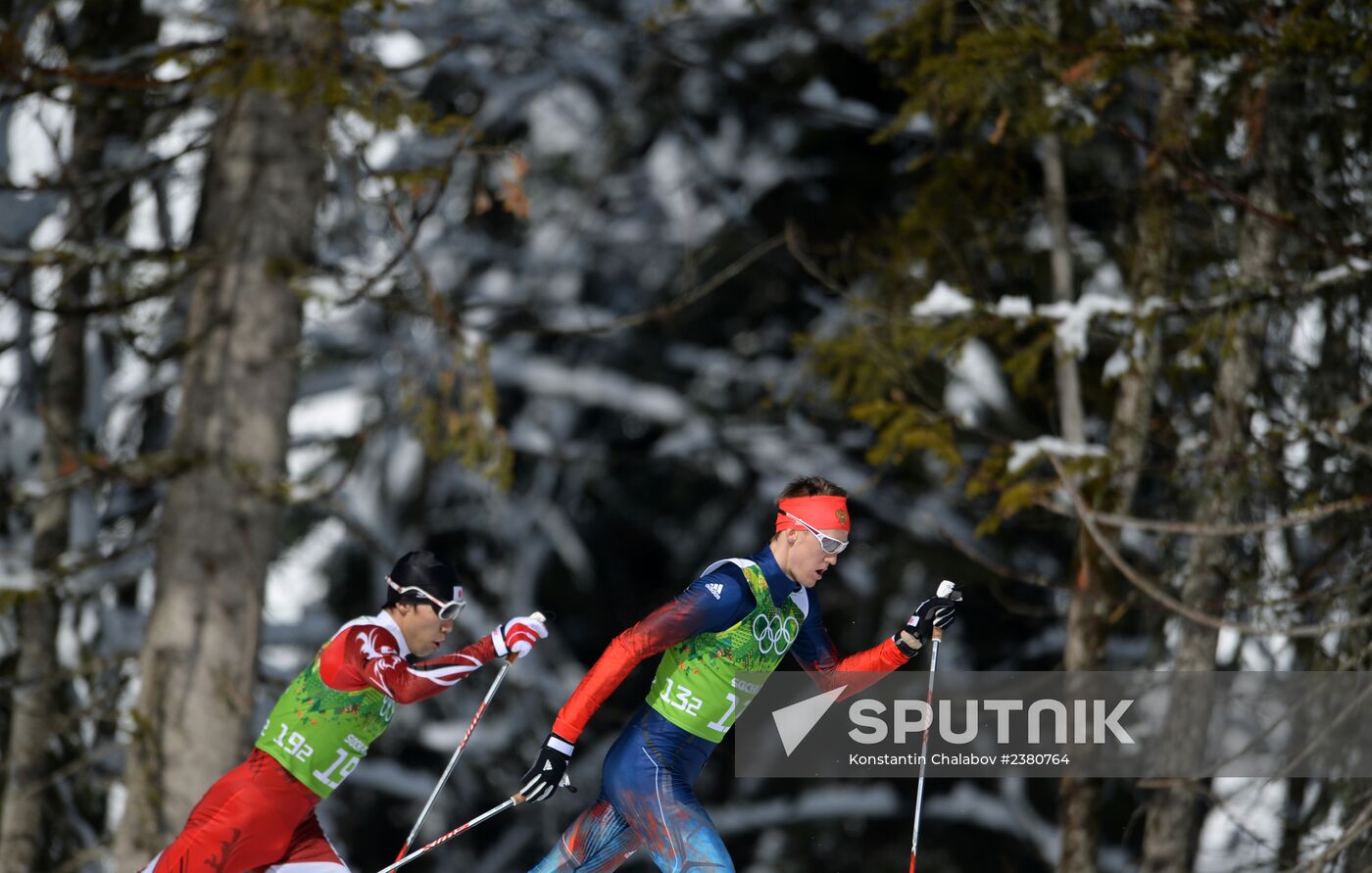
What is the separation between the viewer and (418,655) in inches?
225

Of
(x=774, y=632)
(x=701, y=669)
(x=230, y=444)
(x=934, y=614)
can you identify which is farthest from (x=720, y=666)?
(x=230, y=444)

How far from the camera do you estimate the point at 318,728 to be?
5574 mm

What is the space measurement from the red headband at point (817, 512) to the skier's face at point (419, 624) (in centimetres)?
129

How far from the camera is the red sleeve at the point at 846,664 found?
562 cm

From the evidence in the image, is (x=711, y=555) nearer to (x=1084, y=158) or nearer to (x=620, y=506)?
(x=620, y=506)

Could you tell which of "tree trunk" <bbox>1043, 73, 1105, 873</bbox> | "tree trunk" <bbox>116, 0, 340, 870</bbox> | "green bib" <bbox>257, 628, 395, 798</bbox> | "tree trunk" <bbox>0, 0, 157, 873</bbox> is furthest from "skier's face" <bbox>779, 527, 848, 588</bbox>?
"tree trunk" <bbox>0, 0, 157, 873</bbox>

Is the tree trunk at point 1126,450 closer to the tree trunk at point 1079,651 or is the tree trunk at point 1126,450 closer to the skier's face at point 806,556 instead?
the tree trunk at point 1079,651

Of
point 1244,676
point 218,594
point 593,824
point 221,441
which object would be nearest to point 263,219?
point 221,441

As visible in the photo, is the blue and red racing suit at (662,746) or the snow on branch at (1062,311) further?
the snow on branch at (1062,311)

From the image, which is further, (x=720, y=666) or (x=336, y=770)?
(x=336, y=770)

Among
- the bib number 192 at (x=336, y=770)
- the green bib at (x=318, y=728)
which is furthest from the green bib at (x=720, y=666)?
the bib number 192 at (x=336, y=770)

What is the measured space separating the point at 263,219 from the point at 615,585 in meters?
8.79

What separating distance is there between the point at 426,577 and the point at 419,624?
7.1 inches
